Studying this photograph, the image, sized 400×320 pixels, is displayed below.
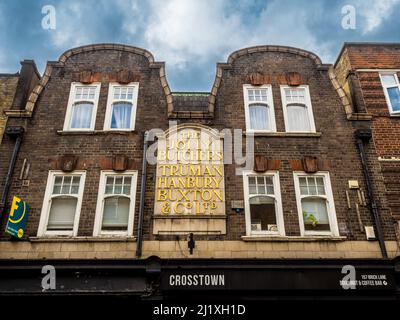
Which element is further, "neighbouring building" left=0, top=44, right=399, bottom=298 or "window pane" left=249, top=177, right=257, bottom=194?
"window pane" left=249, top=177, right=257, bottom=194

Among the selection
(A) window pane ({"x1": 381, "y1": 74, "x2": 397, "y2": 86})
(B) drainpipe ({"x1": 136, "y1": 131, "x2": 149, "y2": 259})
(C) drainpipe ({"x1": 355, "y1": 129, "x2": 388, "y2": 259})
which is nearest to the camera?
(B) drainpipe ({"x1": 136, "y1": 131, "x2": 149, "y2": 259})

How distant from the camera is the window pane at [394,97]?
12.2 meters

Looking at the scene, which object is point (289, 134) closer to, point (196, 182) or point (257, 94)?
point (257, 94)

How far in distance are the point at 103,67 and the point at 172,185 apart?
17.1 ft

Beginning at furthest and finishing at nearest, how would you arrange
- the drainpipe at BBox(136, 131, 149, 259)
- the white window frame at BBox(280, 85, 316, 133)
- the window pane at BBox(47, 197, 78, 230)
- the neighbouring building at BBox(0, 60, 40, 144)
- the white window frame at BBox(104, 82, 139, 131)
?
the neighbouring building at BBox(0, 60, 40, 144), the white window frame at BBox(280, 85, 316, 133), the white window frame at BBox(104, 82, 139, 131), the window pane at BBox(47, 197, 78, 230), the drainpipe at BBox(136, 131, 149, 259)

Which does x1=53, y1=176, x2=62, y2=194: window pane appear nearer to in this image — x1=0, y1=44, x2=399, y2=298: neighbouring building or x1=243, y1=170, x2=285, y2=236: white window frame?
x1=0, y1=44, x2=399, y2=298: neighbouring building

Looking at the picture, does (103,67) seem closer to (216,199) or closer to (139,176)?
(139,176)

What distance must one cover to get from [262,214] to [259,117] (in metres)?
3.37

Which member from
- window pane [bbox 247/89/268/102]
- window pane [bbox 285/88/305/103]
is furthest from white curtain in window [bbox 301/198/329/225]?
window pane [bbox 247/89/268/102]

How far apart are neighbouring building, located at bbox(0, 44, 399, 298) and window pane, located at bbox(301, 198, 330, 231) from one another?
38 mm

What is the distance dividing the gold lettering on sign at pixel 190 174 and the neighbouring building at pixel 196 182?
4 cm

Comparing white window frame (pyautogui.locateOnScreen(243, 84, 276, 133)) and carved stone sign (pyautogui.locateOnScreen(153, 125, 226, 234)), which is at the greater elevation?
white window frame (pyautogui.locateOnScreen(243, 84, 276, 133))

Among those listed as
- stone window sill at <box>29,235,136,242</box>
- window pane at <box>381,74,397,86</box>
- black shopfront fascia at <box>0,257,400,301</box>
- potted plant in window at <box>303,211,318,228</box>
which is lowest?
black shopfront fascia at <box>0,257,400,301</box>

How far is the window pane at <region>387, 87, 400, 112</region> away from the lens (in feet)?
40.1
